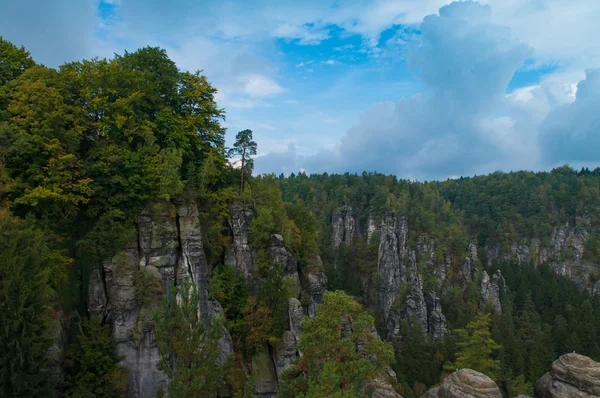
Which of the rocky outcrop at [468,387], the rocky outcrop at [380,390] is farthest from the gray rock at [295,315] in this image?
the rocky outcrop at [468,387]

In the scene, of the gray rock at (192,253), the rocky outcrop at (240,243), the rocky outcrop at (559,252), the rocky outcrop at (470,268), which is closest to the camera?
the gray rock at (192,253)

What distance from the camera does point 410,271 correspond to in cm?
7675

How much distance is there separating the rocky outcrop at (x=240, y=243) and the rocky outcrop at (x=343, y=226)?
68621 millimetres

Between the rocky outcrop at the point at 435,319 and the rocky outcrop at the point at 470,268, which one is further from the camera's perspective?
the rocky outcrop at the point at 470,268

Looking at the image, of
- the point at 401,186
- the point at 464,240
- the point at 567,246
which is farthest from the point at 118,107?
the point at 567,246

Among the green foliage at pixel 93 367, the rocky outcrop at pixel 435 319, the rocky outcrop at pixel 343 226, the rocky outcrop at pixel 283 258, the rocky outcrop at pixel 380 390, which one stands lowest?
the rocky outcrop at pixel 435 319

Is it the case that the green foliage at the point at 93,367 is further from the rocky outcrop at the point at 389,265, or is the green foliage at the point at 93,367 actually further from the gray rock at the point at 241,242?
the rocky outcrop at the point at 389,265

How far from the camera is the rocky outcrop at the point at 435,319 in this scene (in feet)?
213

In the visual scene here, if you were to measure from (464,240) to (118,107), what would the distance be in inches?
3442

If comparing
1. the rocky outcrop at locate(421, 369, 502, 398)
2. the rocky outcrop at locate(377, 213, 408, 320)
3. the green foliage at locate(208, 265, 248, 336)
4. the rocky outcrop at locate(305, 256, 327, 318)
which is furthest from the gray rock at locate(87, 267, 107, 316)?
the rocky outcrop at locate(377, 213, 408, 320)

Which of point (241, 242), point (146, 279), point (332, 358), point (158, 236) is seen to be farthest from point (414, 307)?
point (146, 279)

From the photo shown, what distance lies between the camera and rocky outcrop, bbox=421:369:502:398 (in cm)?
1535

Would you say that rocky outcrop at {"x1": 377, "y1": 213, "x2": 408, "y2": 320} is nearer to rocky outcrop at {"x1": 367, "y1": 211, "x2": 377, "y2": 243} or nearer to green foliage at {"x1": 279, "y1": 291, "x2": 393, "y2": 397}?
rocky outcrop at {"x1": 367, "y1": 211, "x2": 377, "y2": 243}

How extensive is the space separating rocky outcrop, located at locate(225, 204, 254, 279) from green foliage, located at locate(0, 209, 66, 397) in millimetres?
12082
